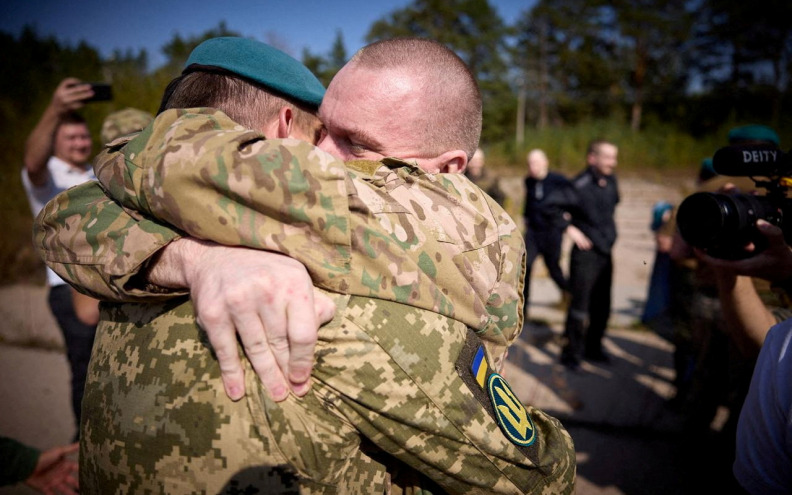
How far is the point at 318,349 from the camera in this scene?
0.79 metres

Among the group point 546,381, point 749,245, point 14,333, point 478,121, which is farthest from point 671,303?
point 14,333

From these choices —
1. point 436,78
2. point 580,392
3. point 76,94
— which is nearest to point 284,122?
point 436,78

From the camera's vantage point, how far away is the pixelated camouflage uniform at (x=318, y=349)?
2.42 feet

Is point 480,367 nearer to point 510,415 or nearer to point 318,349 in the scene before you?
point 510,415

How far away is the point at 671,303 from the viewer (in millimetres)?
3895

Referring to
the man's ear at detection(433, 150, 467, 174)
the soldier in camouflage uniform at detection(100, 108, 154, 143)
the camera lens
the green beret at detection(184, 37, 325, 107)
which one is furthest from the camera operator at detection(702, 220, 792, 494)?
the soldier in camouflage uniform at detection(100, 108, 154, 143)

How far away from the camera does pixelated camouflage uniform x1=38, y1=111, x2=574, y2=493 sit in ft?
2.42

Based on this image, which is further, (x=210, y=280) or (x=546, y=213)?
(x=546, y=213)

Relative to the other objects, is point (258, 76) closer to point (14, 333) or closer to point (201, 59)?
point (201, 59)

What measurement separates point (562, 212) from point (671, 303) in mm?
1461

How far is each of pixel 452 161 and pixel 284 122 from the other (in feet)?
1.52

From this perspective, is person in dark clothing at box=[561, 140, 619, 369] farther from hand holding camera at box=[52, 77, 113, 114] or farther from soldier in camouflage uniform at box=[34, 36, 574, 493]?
hand holding camera at box=[52, 77, 113, 114]

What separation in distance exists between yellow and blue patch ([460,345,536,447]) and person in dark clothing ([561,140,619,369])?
3752 mm

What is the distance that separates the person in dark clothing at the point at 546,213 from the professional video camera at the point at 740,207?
3.31 m
